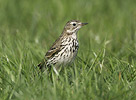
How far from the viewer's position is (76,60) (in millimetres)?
5176

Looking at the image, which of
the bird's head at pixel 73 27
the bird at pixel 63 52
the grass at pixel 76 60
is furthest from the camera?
the bird's head at pixel 73 27

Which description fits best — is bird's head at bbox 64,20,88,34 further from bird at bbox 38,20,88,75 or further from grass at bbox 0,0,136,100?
grass at bbox 0,0,136,100

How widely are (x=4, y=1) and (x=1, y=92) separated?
6.25 metres

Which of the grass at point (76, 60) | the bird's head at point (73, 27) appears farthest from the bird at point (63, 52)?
the grass at point (76, 60)

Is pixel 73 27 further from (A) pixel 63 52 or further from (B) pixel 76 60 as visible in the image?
(B) pixel 76 60

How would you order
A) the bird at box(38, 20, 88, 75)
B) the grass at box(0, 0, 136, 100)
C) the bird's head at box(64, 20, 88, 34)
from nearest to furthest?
1. the grass at box(0, 0, 136, 100)
2. the bird at box(38, 20, 88, 75)
3. the bird's head at box(64, 20, 88, 34)

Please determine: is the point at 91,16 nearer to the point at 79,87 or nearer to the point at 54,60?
the point at 54,60

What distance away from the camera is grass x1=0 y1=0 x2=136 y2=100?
3814 mm

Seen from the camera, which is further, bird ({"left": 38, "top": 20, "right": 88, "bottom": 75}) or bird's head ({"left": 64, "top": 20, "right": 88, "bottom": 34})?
bird's head ({"left": 64, "top": 20, "right": 88, "bottom": 34})

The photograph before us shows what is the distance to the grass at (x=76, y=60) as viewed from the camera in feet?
12.5

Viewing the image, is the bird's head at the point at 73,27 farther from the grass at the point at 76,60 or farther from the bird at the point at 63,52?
the grass at the point at 76,60

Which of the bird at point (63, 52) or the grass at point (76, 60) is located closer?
the grass at point (76, 60)

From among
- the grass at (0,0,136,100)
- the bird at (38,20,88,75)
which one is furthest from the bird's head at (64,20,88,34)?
the grass at (0,0,136,100)

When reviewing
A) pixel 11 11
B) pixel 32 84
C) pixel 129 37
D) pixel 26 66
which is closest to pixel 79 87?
pixel 32 84
